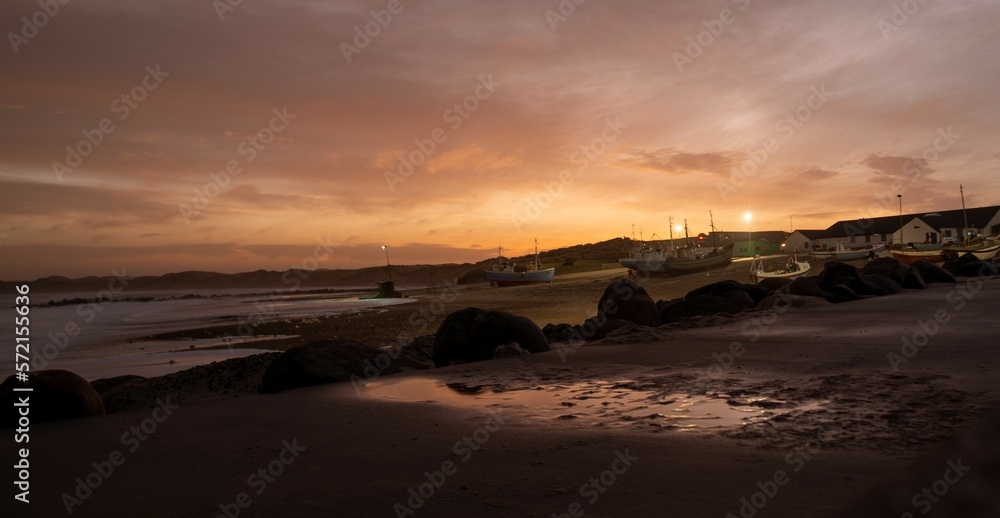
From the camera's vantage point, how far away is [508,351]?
991 cm

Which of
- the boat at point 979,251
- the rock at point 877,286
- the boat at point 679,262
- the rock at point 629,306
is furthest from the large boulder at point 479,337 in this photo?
the boat at point 679,262

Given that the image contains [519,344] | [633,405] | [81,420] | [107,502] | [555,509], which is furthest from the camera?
[519,344]

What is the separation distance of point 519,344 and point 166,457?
20.4 ft

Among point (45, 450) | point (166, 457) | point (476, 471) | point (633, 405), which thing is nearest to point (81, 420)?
point (45, 450)

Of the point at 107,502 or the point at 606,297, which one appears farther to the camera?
the point at 606,297

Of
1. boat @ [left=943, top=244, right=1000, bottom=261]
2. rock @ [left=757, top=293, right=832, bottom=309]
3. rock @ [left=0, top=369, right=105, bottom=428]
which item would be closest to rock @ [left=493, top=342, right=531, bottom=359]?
rock @ [left=0, top=369, right=105, bottom=428]

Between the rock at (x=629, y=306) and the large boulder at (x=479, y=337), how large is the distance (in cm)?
327

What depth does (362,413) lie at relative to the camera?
6066 mm

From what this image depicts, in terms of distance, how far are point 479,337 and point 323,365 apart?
2730 mm

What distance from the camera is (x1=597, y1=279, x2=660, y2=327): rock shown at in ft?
44.7

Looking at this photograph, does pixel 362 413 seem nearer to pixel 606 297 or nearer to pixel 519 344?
pixel 519 344

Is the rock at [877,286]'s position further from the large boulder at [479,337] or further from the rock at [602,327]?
the large boulder at [479,337]

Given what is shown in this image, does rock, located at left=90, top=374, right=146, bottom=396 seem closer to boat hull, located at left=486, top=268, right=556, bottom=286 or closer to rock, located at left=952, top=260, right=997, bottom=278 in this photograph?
rock, located at left=952, top=260, right=997, bottom=278

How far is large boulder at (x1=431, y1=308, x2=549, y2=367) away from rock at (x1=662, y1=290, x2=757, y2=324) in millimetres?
5197
